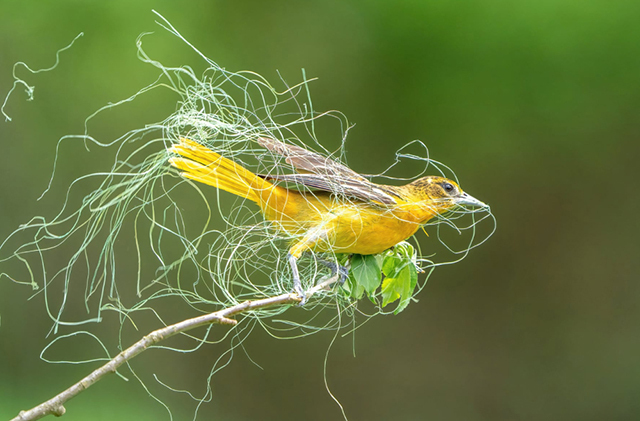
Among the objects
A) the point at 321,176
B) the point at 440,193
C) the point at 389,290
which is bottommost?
the point at 389,290

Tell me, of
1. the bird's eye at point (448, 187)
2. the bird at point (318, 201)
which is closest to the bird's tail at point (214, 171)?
the bird at point (318, 201)

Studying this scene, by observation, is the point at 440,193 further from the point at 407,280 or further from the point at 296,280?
the point at 296,280

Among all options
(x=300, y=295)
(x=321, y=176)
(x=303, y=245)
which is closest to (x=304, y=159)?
(x=321, y=176)

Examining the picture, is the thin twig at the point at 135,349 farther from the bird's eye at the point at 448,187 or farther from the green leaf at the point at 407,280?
the bird's eye at the point at 448,187

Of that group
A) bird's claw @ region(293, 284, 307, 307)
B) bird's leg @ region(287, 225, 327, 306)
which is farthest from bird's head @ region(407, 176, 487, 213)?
bird's claw @ region(293, 284, 307, 307)

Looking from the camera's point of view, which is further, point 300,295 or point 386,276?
point 386,276

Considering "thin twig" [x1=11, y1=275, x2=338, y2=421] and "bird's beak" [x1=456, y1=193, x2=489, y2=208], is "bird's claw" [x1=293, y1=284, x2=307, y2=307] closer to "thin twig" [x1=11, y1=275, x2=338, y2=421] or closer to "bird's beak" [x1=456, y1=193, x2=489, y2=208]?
"thin twig" [x1=11, y1=275, x2=338, y2=421]
